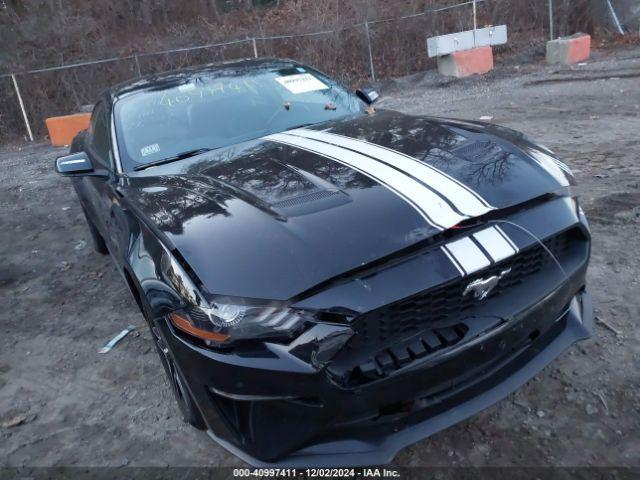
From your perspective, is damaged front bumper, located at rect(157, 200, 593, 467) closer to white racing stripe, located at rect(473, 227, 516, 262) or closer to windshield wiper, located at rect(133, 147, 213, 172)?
white racing stripe, located at rect(473, 227, 516, 262)

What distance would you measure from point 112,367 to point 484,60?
1133cm

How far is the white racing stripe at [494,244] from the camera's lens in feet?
6.27

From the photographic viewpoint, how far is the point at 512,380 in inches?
80.0

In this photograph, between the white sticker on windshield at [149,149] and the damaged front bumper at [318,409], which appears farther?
the white sticker on windshield at [149,149]

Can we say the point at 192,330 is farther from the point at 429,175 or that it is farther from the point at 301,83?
the point at 301,83

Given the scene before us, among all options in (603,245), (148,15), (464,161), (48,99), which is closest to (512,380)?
(464,161)

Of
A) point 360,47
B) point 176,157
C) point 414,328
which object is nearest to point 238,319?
point 414,328

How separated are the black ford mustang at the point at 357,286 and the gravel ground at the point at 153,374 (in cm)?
35

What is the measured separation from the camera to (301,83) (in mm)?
3734

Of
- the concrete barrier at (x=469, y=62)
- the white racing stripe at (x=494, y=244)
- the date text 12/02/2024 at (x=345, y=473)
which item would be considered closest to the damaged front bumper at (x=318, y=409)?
the white racing stripe at (x=494, y=244)

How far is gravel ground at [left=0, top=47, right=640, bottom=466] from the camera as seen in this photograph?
87.4 inches

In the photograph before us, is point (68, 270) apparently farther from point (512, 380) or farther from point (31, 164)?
point (31, 164)

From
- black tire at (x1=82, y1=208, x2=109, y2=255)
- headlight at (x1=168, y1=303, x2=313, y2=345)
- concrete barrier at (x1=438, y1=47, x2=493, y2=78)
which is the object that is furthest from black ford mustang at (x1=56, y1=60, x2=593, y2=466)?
concrete barrier at (x1=438, y1=47, x2=493, y2=78)

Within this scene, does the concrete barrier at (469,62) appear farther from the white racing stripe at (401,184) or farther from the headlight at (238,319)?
the headlight at (238,319)
